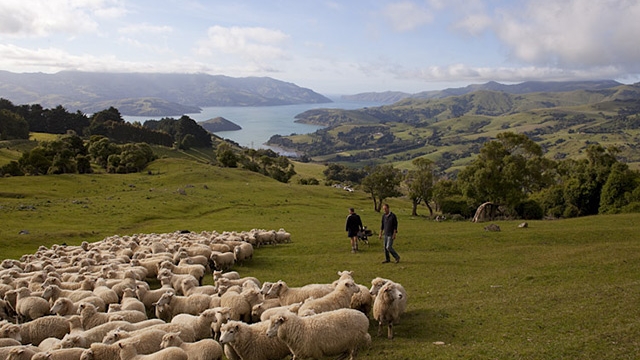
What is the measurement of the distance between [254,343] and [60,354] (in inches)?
182

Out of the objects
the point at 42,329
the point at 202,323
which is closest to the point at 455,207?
the point at 202,323

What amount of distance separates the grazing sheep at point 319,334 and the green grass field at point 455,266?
719 mm

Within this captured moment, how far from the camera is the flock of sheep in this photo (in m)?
10.2

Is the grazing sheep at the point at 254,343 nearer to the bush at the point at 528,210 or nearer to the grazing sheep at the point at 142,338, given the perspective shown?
the grazing sheep at the point at 142,338

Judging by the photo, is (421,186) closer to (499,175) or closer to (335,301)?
(499,175)

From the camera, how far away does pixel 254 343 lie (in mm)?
10766

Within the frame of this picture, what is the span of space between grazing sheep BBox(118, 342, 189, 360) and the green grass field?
4.66 meters

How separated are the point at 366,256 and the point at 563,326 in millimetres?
12690

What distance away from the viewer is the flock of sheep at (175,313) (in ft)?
33.6

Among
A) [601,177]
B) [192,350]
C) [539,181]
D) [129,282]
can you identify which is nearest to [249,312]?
[192,350]

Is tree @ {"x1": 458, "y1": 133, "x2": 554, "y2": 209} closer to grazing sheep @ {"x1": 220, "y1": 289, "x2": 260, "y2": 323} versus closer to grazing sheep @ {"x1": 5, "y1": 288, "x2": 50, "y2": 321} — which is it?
grazing sheep @ {"x1": 220, "y1": 289, "x2": 260, "y2": 323}

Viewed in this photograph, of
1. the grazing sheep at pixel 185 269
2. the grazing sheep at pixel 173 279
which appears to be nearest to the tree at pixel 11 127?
the grazing sheep at pixel 185 269

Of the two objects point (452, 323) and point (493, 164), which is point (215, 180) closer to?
point (493, 164)

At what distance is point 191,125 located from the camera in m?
148
